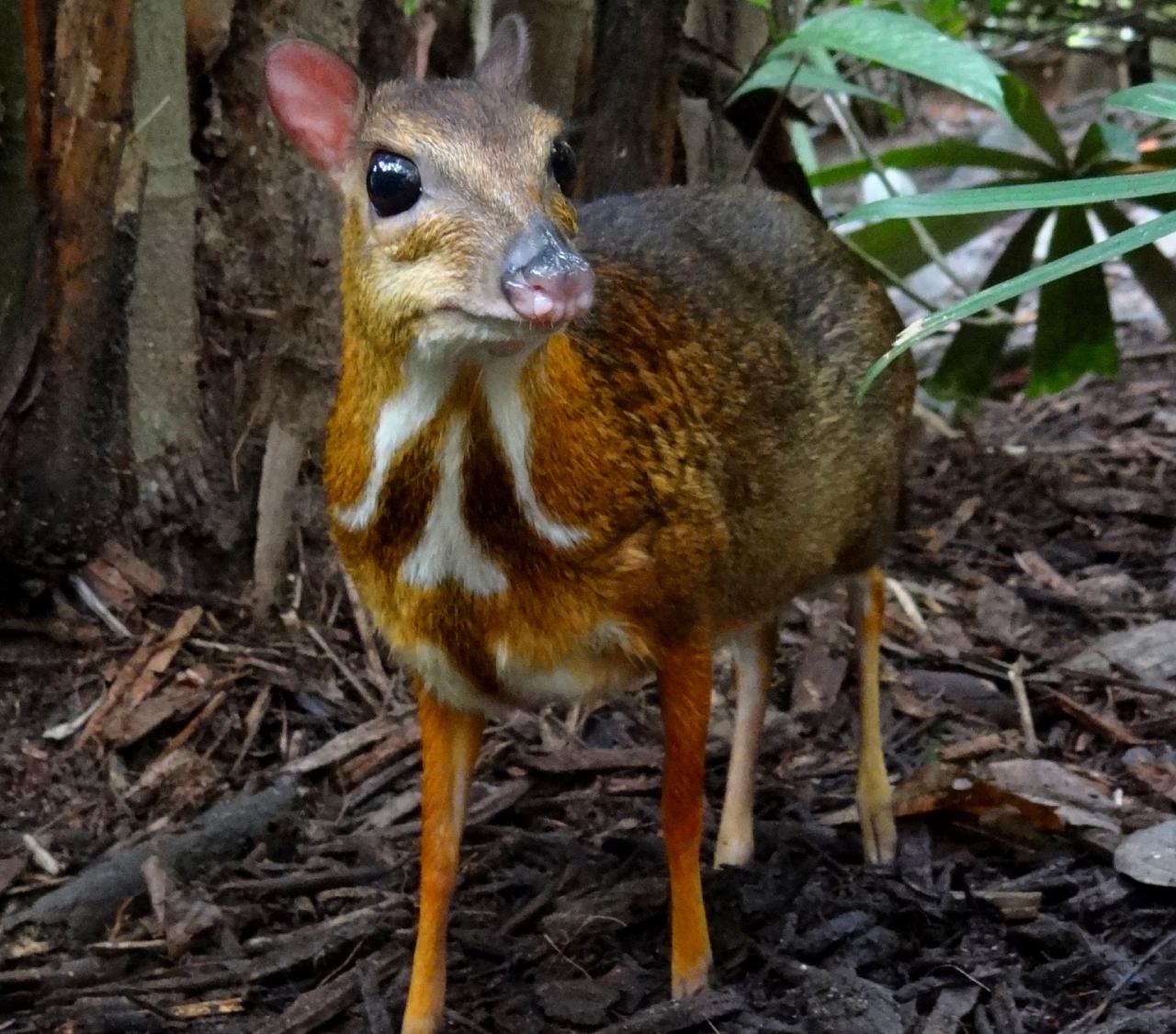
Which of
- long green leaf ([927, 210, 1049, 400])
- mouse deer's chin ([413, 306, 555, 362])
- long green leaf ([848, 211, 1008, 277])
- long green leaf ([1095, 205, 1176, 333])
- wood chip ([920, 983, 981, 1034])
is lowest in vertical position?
wood chip ([920, 983, 981, 1034])

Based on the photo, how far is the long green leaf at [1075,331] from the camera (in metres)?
6.03

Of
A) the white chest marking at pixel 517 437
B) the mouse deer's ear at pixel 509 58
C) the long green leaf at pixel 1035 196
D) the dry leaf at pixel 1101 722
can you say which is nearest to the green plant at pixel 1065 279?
the dry leaf at pixel 1101 722

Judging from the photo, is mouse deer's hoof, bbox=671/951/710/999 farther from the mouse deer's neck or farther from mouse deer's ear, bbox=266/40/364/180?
mouse deer's ear, bbox=266/40/364/180

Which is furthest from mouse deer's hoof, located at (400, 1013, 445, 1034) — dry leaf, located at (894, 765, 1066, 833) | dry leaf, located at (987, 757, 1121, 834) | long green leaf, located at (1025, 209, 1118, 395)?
long green leaf, located at (1025, 209, 1118, 395)

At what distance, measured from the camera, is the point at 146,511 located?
14.3 ft

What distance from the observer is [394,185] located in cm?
251

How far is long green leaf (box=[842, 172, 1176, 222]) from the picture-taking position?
2.29 m

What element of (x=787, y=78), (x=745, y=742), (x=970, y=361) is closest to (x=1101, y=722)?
(x=745, y=742)

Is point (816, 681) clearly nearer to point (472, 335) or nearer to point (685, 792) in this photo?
point (685, 792)

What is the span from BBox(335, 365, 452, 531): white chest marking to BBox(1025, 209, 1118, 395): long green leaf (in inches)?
158

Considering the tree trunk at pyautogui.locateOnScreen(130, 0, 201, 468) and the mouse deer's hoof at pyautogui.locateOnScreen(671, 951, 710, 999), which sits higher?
the tree trunk at pyautogui.locateOnScreen(130, 0, 201, 468)

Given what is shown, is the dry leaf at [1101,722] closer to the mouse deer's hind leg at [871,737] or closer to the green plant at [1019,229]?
the mouse deer's hind leg at [871,737]

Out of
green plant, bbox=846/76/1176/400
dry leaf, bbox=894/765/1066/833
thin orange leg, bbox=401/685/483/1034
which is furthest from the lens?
green plant, bbox=846/76/1176/400

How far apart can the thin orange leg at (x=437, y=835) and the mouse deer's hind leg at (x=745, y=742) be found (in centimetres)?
84
